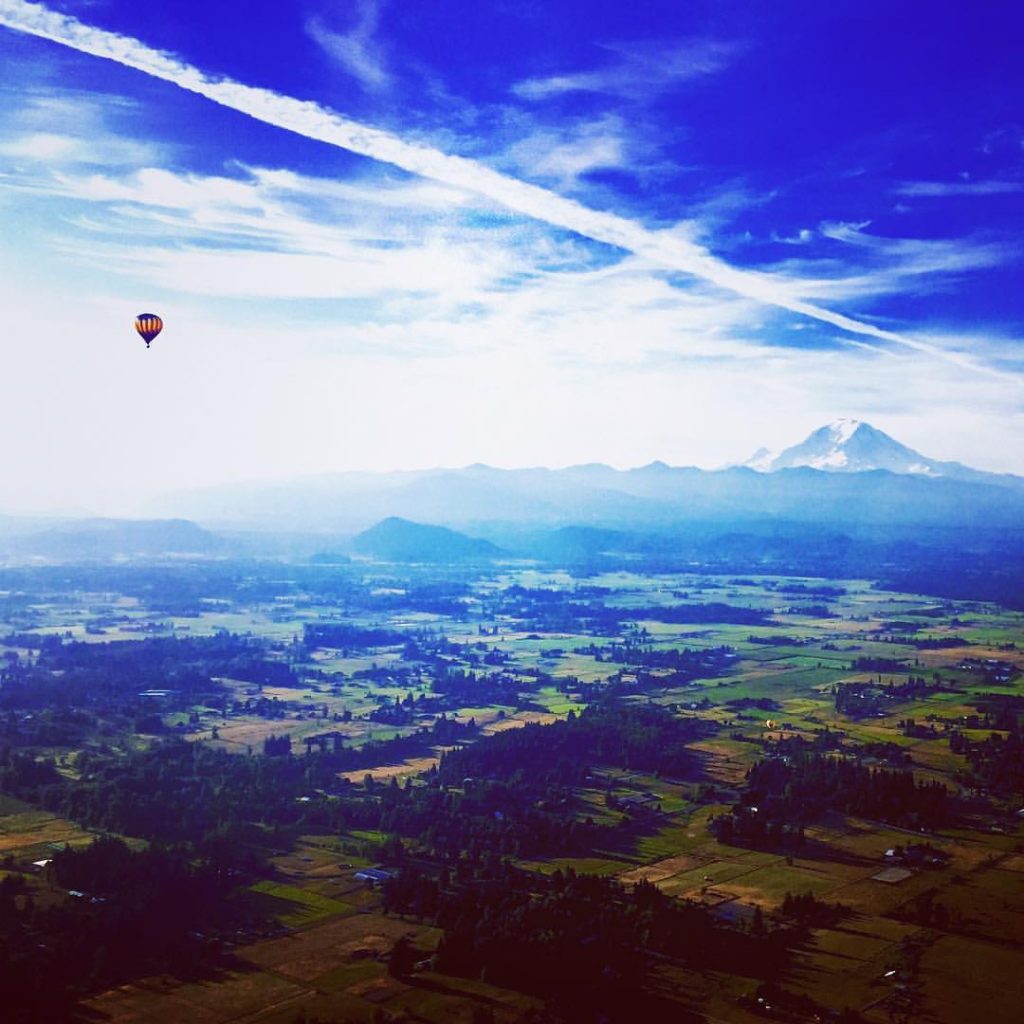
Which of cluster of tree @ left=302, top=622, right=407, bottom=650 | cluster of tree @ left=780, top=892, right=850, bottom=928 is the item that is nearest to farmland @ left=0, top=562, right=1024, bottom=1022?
cluster of tree @ left=780, top=892, right=850, bottom=928

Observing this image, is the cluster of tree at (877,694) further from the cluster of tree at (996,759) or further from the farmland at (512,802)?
the cluster of tree at (996,759)

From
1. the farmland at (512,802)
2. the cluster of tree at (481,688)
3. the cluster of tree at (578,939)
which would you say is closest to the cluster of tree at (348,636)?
the farmland at (512,802)

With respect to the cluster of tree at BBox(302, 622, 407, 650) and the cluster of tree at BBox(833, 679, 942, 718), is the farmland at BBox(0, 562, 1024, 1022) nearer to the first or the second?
the cluster of tree at BBox(833, 679, 942, 718)

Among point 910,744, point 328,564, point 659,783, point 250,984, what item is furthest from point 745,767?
point 328,564

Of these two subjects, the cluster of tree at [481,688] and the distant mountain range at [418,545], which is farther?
the distant mountain range at [418,545]

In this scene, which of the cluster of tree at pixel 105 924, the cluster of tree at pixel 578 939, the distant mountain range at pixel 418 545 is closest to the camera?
the cluster of tree at pixel 105 924

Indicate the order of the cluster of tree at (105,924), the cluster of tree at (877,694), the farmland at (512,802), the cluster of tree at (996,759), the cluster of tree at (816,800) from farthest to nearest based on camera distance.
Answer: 1. the cluster of tree at (877,694)
2. the cluster of tree at (996,759)
3. the cluster of tree at (816,800)
4. the farmland at (512,802)
5. the cluster of tree at (105,924)

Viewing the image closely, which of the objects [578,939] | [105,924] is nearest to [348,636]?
[105,924]

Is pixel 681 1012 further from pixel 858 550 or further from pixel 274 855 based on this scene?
pixel 858 550
